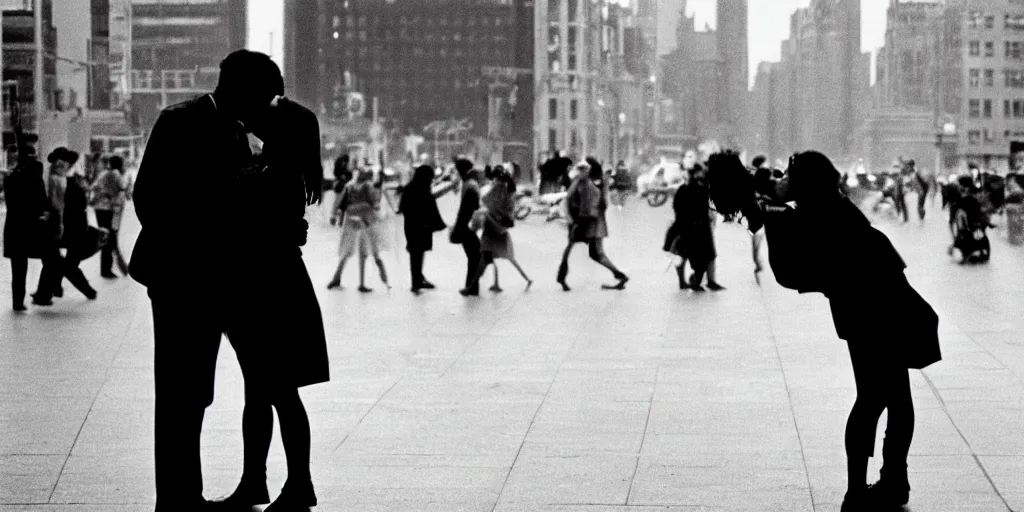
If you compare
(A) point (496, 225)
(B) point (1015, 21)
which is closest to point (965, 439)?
(A) point (496, 225)

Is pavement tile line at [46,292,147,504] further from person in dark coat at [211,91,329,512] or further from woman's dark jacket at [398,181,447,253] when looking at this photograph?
woman's dark jacket at [398,181,447,253]

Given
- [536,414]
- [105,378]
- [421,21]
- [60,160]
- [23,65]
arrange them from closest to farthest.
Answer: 1. [536,414]
2. [105,378]
3. [60,160]
4. [23,65]
5. [421,21]

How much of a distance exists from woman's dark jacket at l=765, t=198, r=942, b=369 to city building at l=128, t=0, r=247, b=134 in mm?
101709

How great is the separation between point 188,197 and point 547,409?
3.83m

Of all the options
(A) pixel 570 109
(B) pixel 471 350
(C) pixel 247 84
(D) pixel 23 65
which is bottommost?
(B) pixel 471 350

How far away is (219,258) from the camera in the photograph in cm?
550

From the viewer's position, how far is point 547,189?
5147 centimetres

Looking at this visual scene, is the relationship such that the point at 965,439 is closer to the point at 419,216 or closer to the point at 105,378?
the point at 105,378

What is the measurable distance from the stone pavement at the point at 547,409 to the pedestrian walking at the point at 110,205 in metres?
4.01

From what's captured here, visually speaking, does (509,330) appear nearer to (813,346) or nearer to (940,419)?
(813,346)

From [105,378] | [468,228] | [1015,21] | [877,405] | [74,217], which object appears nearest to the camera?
[877,405]

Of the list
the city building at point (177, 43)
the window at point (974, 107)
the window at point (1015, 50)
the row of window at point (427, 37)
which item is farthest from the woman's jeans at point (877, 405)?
the row of window at point (427, 37)

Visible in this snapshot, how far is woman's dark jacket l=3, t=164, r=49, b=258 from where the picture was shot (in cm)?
1572

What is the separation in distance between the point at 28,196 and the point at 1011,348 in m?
8.92
